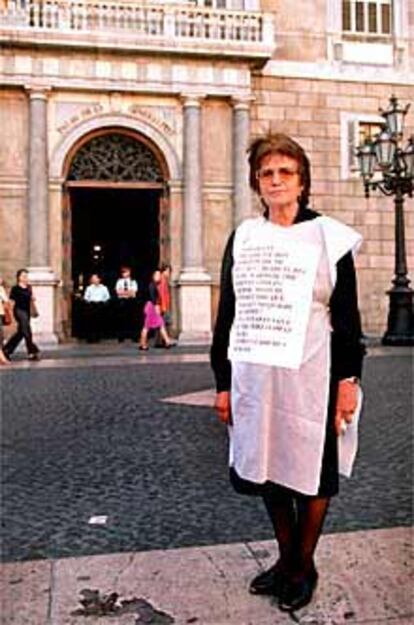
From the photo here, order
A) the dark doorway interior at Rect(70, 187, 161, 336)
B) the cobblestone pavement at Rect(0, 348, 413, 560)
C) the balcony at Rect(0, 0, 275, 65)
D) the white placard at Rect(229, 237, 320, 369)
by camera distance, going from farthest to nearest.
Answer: the dark doorway interior at Rect(70, 187, 161, 336) → the balcony at Rect(0, 0, 275, 65) → the cobblestone pavement at Rect(0, 348, 413, 560) → the white placard at Rect(229, 237, 320, 369)

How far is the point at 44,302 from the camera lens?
19266 mm

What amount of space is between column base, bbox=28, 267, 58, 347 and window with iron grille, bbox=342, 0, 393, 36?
1047 centimetres

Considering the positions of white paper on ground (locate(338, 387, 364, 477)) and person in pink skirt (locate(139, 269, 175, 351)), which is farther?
person in pink skirt (locate(139, 269, 175, 351))

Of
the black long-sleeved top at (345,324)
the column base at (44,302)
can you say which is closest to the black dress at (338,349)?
the black long-sleeved top at (345,324)

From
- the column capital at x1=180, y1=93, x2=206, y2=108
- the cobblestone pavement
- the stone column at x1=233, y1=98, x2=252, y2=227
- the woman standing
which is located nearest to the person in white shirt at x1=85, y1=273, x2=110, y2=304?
the stone column at x1=233, y1=98, x2=252, y2=227

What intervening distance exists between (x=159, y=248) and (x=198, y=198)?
5.86ft

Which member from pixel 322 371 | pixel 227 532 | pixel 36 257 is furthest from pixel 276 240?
pixel 36 257

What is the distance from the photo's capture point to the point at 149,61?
20078 mm

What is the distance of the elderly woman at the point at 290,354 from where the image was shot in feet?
10.1

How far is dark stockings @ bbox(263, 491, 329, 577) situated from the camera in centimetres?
323

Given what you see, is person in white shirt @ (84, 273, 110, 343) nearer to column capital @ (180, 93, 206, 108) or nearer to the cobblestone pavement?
column capital @ (180, 93, 206, 108)

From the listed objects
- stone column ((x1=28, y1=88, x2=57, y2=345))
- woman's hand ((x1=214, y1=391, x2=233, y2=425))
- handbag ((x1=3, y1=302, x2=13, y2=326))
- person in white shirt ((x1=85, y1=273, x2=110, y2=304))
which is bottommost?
woman's hand ((x1=214, y1=391, x2=233, y2=425))

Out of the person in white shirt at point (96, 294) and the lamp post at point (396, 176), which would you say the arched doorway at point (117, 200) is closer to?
the person in white shirt at point (96, 294)

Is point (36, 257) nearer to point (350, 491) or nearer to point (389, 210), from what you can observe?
point (389, 210)
